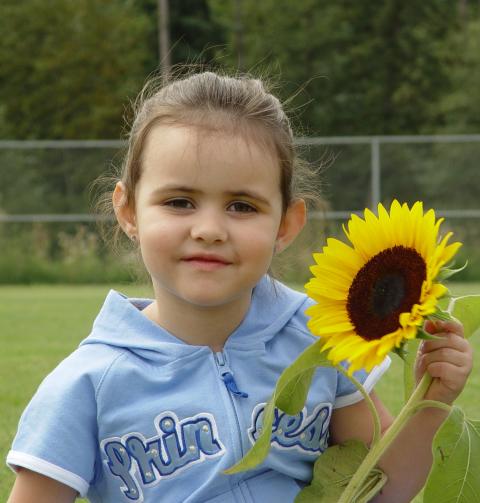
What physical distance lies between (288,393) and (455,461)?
1.22 feet

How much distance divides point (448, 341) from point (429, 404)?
172 mm

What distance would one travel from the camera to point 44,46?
3025 cm

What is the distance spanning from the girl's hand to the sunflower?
23 centimetres

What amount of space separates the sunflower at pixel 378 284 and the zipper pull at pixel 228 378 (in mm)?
442

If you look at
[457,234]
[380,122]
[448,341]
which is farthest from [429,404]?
[380,122]

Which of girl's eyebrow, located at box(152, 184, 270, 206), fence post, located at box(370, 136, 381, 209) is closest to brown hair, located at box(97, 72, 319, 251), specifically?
girl's eyebrow, located at box(152, 184, 270, 206)

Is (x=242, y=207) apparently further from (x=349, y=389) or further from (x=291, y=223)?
(x=349, y=389)

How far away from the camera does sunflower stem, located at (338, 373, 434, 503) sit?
238cm

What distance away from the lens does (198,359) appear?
279 cm

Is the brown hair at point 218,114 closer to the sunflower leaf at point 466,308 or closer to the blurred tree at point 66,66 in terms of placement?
the sunflower leaf at point 466,308

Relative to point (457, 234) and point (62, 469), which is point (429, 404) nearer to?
point (62, 469)

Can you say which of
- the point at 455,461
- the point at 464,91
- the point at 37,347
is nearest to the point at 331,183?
the point at 37,347

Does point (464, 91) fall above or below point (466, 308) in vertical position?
below

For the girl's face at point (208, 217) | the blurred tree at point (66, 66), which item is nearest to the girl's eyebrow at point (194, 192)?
the girl's face at point (208, 217)
